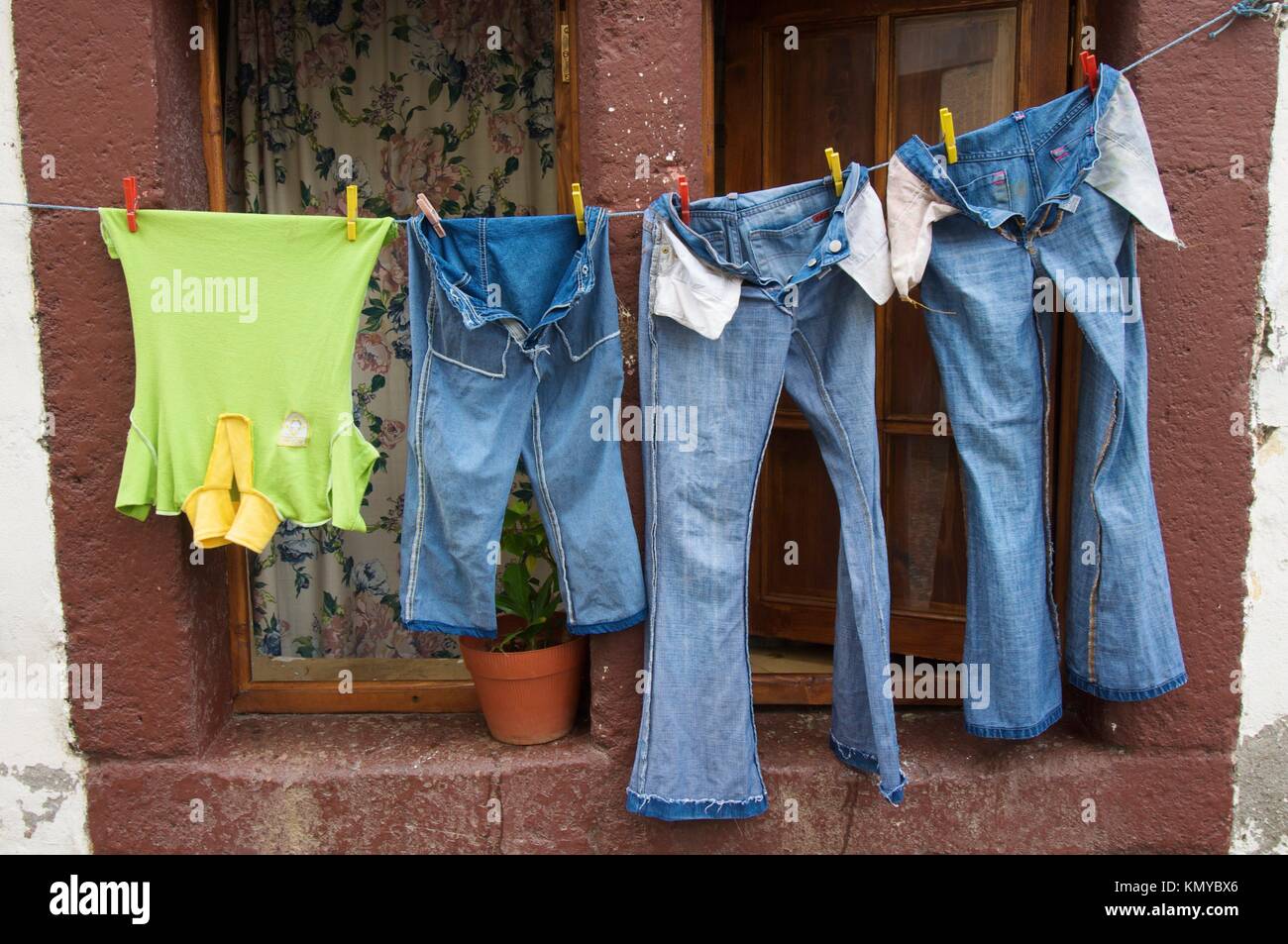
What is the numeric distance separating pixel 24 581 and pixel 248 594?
0.57 meters

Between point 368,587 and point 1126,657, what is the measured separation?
2.58 meters

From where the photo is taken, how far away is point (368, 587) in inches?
155

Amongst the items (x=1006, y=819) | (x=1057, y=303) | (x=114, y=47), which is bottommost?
(x=1006, y=819)

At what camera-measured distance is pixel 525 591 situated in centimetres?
287

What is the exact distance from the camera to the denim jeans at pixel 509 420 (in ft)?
8.46

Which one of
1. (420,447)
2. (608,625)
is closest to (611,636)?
(608,625)

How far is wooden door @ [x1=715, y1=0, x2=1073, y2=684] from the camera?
2.92m

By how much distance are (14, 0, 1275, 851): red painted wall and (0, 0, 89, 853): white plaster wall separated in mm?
46

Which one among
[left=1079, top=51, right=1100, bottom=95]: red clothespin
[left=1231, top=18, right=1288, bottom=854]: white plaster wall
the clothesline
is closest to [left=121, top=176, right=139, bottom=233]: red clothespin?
the clothesline

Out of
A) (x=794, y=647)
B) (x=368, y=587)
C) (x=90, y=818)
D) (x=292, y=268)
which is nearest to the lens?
(x=292, y=268)

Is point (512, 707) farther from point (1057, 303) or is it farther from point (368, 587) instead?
point (1057, 303)

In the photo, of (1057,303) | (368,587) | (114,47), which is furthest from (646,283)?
(368,587)

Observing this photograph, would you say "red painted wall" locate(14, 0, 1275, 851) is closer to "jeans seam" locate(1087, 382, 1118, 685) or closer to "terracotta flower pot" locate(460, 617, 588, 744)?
"terracotta flower pot" locate(460, 617, 588, 744)

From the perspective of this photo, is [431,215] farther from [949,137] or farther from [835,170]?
[949,137]
